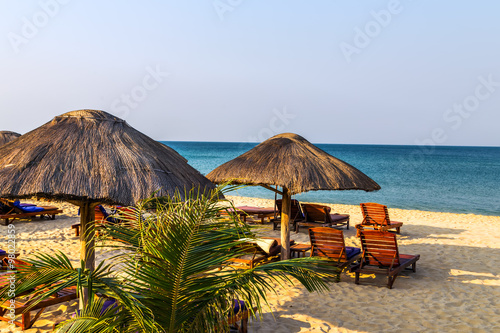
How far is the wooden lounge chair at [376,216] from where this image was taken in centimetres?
1098

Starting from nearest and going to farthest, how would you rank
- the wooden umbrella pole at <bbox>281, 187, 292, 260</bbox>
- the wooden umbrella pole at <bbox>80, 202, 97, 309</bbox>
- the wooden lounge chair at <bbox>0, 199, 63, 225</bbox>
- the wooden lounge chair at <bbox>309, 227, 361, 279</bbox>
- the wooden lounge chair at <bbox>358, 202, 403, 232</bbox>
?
the wooden umbrella pole at <bbox>80, 202, 97, 309</bbox>
the wooden lounge chair at <bbox>309, 227, 361, 279</bbox>
the wooden umbrella pole at <bbox>281, 187, 292, 260</bbox>
the wooden lounge chair at <bbox>358, 202, 403, 232</bbox>
the wooden lounge chair at <bbox>0, 199, 63, 225</bbox>

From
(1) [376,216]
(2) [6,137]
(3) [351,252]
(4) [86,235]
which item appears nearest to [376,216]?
(1) [376,216]

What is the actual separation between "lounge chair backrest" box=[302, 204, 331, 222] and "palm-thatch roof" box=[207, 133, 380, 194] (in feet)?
10.7

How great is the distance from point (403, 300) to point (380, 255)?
0.88 meters

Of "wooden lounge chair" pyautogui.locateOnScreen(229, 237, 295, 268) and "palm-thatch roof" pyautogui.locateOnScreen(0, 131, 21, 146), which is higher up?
"palm-thatch roof" pyautogui.locateOnScreen(0, 131, 21, 146)

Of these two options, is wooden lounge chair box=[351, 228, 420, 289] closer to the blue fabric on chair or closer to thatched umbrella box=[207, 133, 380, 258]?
the blue fabric on chair

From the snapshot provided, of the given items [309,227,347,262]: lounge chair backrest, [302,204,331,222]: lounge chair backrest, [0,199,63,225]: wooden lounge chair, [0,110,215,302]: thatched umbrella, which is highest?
[0,110,215,302]: thatched umbrella

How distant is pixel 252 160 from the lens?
757 cm

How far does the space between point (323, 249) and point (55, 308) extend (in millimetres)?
4213

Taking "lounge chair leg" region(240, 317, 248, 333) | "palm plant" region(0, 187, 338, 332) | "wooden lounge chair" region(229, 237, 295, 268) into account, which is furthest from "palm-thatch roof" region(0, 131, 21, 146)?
"palm plant" region(0, 187, 338, 332)

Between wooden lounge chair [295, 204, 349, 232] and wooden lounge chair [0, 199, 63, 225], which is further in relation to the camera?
wooden lounge chair [0, 199, 63, 225]

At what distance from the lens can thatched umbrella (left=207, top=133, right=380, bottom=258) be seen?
276 inches

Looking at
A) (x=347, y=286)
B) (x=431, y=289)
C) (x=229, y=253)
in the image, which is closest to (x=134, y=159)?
(x=229, y=253)

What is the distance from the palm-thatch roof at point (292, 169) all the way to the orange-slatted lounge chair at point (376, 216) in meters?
3.57
